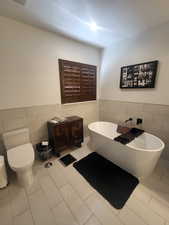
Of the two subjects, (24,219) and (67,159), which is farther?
(67,159)

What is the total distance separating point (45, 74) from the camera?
213 centimetres

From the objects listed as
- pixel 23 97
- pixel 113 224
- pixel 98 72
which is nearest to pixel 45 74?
pixel 23 97

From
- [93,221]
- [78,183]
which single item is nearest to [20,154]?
[78,183]

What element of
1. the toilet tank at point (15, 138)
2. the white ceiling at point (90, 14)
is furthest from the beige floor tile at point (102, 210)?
the white ceiling at point (90, 14)

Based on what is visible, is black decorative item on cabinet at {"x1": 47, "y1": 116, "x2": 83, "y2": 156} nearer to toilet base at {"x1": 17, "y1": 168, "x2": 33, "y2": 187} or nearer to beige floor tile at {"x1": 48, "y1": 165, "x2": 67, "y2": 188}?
beige floor tile at {"x1": 48, "y1": 165, "x2": 67, "y2": 188}

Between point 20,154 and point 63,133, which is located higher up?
point 63,133

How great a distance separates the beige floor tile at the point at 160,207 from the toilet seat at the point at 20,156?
68.2 inches

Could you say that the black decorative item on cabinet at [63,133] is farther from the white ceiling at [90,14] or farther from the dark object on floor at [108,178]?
the white ceiling at [90,14]

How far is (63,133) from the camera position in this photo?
221 cm

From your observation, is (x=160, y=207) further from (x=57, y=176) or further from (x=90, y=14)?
(x=90, y=14)

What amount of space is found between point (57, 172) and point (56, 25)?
103 inches

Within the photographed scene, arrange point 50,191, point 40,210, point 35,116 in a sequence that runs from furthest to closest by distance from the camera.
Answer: point 35,116, point 50,191, point 40,210

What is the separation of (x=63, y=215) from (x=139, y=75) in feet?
8.75

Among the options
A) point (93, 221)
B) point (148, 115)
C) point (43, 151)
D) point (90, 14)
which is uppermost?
point (90, 14)
